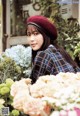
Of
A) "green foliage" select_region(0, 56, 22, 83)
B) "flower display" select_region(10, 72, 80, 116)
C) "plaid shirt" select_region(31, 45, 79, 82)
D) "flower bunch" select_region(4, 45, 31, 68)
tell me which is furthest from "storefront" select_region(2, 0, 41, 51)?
"flower display" select_region(10, 72, 80, 116)

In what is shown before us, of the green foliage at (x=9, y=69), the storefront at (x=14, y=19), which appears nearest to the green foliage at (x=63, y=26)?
the storefront at (x=14, y=19)

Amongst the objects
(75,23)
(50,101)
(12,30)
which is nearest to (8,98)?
(50,101)

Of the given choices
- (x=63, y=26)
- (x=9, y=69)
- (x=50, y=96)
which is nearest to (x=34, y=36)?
(x=9, y=69)

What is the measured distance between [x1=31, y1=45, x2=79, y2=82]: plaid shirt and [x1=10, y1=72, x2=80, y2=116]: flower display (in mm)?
676

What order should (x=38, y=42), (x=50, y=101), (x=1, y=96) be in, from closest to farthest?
(x=50, y=101) < (x=1, y=96) < (x=38, y=42)

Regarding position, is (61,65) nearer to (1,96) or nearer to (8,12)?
(1,96)

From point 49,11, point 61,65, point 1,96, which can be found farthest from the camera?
point 49,11

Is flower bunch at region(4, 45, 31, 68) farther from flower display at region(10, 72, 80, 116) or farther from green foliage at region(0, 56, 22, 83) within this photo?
flower display at region(10, 72, 80, 116)

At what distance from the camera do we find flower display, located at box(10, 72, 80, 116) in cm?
185

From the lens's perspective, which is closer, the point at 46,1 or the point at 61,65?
the point at 61,65

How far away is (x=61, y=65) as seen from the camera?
297 centimetres

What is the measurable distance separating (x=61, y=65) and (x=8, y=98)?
41cm

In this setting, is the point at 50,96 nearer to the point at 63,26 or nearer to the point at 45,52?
the point at 45,52

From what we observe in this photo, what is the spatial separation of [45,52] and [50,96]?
1.10m
